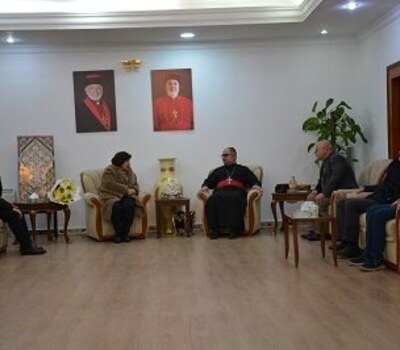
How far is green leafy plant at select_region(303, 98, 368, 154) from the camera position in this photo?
8.89 m

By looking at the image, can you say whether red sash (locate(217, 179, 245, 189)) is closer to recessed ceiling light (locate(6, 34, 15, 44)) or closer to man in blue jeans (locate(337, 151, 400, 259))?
man in blue jeans (locate(337, 151, 400, 259))

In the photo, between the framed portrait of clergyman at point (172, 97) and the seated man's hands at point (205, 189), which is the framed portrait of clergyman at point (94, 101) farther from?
the seated man's hands at point (205, 189)

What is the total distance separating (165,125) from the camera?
9.42 meters

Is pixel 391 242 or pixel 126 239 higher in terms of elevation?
pixel 391 242

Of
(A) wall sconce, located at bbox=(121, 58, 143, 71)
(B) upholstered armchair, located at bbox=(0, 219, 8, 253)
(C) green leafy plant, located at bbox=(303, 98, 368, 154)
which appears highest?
(A) wall sconce, located at bbox=(121, 58, 143, 71)

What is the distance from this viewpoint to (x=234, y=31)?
873 centimetres

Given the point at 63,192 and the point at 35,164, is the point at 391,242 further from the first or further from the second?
the point at 35,164

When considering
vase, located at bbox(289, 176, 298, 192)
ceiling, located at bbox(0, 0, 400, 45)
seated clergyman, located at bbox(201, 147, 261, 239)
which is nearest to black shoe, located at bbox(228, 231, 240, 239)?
seated clergyman, located at bbox(201, 147, 261, 239)

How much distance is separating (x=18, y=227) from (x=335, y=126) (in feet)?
14.2

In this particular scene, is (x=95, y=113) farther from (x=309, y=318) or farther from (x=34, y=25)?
(x=309, y=318)

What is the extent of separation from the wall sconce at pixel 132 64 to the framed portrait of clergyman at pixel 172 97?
22 cm

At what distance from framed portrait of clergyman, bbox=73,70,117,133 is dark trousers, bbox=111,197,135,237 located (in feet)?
4.95

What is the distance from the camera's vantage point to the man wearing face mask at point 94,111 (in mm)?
9359

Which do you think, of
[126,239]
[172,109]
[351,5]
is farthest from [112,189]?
[351,5]
